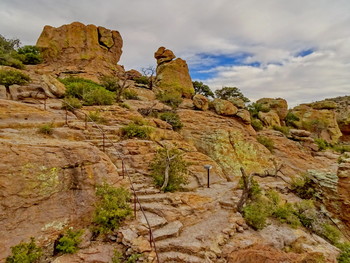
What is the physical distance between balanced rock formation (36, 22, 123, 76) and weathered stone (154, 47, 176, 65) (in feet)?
25.0

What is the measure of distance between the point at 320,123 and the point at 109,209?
3810cm

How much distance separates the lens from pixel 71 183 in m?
7.17

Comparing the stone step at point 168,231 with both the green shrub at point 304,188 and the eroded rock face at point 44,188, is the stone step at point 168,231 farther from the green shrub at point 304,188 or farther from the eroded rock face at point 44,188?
the green shrub at point 304,188

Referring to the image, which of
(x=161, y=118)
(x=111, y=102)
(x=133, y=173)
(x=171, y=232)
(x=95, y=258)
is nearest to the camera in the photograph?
(x=95, y=258)

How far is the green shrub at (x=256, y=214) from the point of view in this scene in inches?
320

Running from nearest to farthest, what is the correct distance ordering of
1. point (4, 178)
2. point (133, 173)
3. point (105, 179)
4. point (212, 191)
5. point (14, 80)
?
point (4, 178) → point (105, 179) → point (133, 173) → point (212, 191) → point (14, 80)

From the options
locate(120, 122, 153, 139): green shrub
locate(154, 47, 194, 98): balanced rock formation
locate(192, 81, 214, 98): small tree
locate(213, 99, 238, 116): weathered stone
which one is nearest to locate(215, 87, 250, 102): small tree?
locate(192, 81, 214, 98): small tree

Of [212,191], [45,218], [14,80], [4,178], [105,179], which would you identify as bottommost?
[212,191]

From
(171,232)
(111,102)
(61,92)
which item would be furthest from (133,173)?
(61,92)

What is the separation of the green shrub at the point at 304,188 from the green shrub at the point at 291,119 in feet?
76.1

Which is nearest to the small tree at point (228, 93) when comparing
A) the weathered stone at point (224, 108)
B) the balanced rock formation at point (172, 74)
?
the balanced rock formation at point (172, 74)

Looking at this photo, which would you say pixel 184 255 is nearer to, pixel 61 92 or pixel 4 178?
pixel 4 178

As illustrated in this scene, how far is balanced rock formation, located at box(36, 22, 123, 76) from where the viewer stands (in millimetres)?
27891

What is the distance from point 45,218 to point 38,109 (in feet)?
25.3
